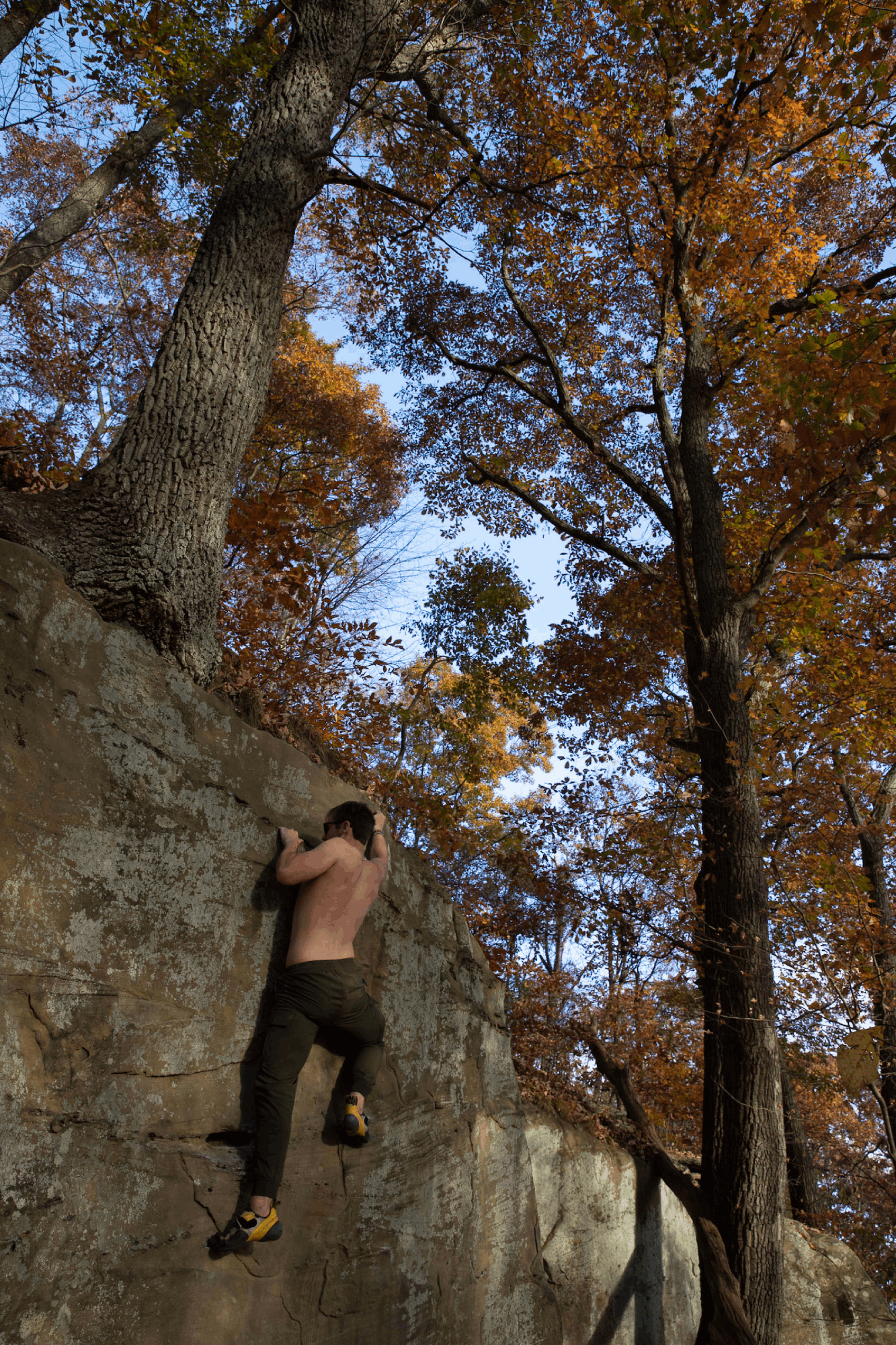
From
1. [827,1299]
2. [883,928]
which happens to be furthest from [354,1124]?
[883,928]

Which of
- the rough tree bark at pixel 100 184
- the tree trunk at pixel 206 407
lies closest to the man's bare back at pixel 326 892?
the tree trunk at pixel 206 407

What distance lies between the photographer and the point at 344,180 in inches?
249

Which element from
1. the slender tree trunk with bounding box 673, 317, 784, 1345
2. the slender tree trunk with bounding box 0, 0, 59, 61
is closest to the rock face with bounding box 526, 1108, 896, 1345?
the slender tree trunk with bounding box 673, 317, 784, 1345

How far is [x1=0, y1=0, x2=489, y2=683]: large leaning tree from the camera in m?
4.12

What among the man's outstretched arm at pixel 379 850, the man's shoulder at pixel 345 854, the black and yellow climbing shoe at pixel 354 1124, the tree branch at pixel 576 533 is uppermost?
the tree branch at pixel 576 533

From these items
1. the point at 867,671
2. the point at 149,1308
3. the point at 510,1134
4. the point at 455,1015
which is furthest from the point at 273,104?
the point at 867,671

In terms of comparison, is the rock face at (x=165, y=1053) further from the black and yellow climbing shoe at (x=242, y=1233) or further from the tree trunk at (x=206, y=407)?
the tree trunk at (x=206, y=407)

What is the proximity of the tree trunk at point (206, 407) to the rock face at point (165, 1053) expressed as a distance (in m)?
0.52

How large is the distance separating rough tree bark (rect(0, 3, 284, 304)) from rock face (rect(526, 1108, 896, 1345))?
11224 millimetres

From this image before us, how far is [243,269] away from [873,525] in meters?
4.73

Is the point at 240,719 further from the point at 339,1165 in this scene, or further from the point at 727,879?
the point at 727,879

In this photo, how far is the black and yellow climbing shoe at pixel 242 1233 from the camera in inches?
128

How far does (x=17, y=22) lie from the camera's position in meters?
7.55

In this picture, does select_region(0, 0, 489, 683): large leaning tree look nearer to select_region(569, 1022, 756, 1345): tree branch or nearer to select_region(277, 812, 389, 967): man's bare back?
select_region(277, 812, 389, 967): man's bare back
